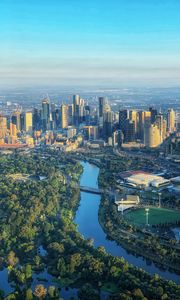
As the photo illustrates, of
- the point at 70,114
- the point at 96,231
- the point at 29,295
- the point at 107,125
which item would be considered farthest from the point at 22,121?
the point at 29,295

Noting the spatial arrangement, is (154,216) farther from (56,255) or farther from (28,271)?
(28,271)

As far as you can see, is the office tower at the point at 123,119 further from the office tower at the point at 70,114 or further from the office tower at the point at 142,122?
the office tower at the point at 70,114

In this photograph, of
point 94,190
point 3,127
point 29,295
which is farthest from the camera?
point 3,127

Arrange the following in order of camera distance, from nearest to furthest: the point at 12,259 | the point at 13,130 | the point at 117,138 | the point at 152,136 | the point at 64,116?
the point at 12,259 → the point at 152,136 → the point at 117,138 → the point at 13,130 → the point at 64,116

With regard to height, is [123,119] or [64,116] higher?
[123,119]

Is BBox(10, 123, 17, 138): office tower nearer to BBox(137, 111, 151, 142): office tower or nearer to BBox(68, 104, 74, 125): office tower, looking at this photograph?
BBox(68, 104, 74, 125): office tower

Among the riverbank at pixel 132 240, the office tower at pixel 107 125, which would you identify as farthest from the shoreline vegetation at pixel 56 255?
the office tower at pixel 107 125

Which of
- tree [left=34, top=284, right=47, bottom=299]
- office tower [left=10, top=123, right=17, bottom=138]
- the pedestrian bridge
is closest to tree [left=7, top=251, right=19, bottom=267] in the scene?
tree [left=34, top=284, right=47, bottom=299]
